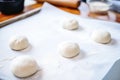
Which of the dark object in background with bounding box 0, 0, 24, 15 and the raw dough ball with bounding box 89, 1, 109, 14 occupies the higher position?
the raw dough ball with bounding box 89, 1, 109, 14

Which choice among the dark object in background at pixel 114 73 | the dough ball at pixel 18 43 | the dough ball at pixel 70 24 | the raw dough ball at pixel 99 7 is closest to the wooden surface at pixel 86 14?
the raw dough ball at pixel 99 7

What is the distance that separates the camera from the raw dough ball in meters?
1.06

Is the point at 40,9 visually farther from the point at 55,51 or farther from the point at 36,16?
the point at 55,51

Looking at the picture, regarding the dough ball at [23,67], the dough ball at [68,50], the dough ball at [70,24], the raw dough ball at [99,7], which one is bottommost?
the dough ball at [23,67]

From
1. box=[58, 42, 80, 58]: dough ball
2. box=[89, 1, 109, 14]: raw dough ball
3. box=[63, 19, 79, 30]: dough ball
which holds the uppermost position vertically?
box=[89, 1, 109, 14]: raw dough ball

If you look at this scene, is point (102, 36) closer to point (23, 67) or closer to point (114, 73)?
point (114, 73)

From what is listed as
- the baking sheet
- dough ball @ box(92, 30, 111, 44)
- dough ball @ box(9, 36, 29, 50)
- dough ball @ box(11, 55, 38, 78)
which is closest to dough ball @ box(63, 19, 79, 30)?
the baking sheet

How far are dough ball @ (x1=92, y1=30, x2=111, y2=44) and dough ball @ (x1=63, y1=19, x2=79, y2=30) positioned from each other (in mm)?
127

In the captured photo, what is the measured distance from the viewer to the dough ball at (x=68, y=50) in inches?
29.2

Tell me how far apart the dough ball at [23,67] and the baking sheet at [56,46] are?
18mm

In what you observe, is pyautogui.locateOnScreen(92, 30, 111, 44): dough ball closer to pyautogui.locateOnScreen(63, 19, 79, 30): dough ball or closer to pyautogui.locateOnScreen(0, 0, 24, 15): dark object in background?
pyautogui.locateOnScreen(63, 19, 79, 30): dough ball

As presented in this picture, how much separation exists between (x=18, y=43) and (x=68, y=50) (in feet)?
0.72

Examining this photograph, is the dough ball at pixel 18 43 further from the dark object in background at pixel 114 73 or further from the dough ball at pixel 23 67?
the dark object in background at pixel 114 73

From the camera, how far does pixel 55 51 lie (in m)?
0.78
